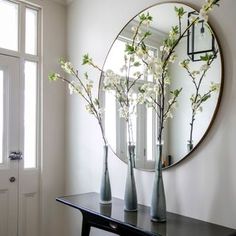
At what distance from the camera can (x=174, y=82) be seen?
1.95 metres

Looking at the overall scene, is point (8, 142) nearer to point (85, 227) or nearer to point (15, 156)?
point (15, 156)

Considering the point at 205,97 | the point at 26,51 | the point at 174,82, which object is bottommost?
the point at 205,97

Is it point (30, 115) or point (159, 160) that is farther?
point (30, 115)

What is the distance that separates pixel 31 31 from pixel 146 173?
1771mm

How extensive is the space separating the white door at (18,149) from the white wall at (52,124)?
0.28 feet

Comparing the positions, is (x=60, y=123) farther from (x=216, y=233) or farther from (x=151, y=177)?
(x=216, y=233)

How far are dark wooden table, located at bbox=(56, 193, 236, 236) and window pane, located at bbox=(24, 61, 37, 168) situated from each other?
2.47 ft

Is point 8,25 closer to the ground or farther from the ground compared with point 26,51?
farther from the ground

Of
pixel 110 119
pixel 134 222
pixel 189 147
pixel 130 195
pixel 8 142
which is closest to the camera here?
pixel 134 222

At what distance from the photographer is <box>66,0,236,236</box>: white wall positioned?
1.69 meters

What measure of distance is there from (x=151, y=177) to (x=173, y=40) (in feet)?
3.17

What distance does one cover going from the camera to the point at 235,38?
1.68 m

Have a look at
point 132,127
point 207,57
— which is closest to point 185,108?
point 207,57

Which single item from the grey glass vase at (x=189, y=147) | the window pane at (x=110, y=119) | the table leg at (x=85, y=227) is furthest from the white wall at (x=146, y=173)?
the table leg at (x=85, y=227)
